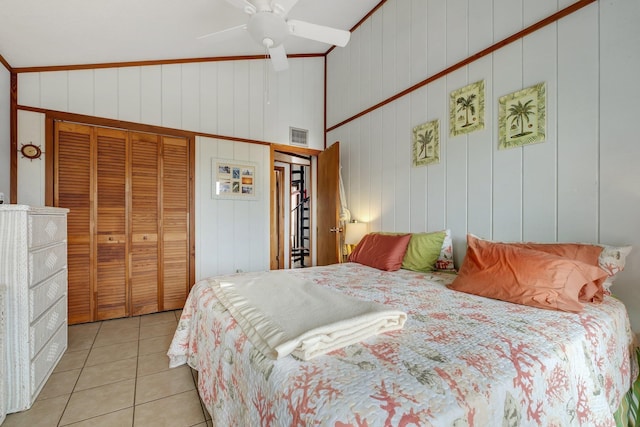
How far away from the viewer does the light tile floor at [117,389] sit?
58.4 inches

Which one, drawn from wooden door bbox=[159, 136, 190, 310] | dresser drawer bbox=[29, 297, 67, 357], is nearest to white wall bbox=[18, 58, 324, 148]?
wooden door bbox=[159, 136, 190, 310]

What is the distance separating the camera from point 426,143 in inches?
104

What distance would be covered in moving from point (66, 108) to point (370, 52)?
133 inches

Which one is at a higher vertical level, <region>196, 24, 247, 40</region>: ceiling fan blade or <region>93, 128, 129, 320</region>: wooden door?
<region>196, 24, 247, 40</region>: ceiling fan blade

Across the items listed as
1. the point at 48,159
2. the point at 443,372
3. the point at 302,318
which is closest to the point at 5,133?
the point at 48,159

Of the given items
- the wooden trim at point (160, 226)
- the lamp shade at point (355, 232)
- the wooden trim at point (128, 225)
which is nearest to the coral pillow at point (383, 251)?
the lamp shade at point (355, 232)

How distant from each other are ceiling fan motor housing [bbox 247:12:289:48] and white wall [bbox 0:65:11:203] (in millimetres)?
2318

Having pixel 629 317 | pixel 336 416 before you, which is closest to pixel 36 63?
pixel 336 416

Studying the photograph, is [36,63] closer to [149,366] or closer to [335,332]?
[149,366]

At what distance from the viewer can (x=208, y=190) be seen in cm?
341

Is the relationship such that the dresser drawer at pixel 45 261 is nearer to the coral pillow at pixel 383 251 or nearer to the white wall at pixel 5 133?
the white wall at pixel 5 133

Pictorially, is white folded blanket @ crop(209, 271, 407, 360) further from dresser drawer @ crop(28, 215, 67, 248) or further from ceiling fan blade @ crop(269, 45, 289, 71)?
ceiling fan blade @ crop(269, 45, 289, 71)

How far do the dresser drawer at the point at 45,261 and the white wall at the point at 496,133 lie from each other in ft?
9.52

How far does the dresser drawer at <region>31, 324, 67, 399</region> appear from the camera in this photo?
164 centimetres
